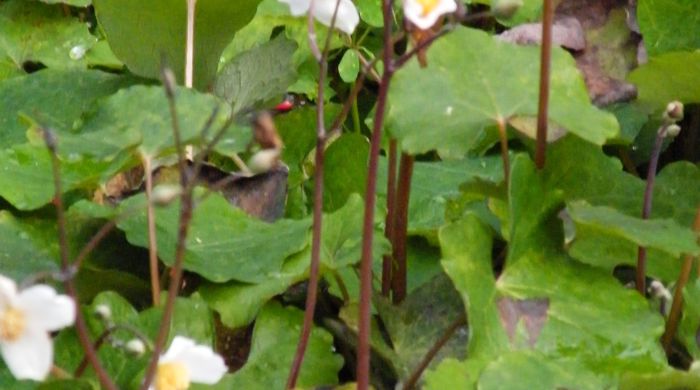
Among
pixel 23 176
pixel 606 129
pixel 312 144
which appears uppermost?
pixel 606 129

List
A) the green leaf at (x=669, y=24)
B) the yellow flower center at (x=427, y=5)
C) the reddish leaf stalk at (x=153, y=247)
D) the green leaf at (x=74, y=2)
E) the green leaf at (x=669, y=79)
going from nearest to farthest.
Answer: the yellow flower center at (x=427, y=5)
the reddish leaf stalk at (x=153, y=247)
the green leaf at (x=669, y=79)
the green leaf at (x=669, y=24)
the green leaf at (x=74, y=2)

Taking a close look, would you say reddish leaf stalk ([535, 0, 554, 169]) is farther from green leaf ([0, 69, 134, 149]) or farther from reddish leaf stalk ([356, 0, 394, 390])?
green leaf ([0, 69, 134, 149])

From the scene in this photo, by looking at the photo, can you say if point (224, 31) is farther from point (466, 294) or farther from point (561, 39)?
point (466, 294)

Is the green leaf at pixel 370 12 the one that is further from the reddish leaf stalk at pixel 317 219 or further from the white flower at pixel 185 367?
the white flower at pixel 185 367

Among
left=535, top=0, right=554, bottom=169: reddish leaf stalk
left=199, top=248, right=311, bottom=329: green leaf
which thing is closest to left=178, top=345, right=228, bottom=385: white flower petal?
left=199, top=248, right=311, bottom=329: green leaf

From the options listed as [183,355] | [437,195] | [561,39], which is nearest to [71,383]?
[183,355]

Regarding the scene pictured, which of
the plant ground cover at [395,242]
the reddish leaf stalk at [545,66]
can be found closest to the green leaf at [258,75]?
the plant ground cover at [395,242]
